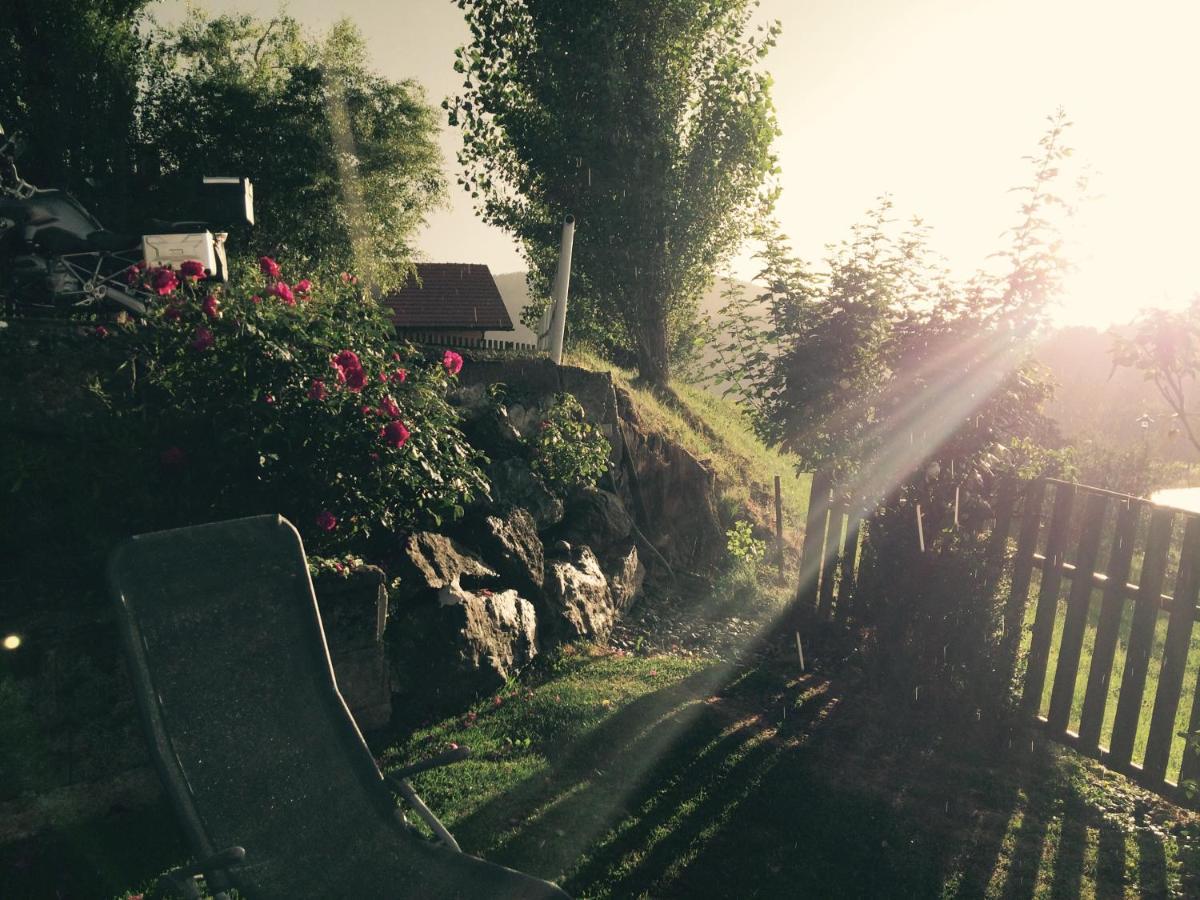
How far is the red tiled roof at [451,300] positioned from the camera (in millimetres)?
28266

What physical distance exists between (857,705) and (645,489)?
202 inches

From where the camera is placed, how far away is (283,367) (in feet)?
14.3

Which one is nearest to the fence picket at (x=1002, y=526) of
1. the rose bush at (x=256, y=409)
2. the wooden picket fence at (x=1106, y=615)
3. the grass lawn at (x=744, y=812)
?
the wooden picket fence at (x=1106, y=615)

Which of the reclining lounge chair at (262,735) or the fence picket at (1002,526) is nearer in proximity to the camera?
the reclining lounge chair at (262,735)

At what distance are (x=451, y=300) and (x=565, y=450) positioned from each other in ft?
73.6

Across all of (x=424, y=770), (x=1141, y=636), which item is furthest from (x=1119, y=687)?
(x=424, y=770)

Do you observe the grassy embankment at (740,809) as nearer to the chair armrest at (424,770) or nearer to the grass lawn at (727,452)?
the chair armrest at (424,770)

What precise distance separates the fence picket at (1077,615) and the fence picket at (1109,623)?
10 cm

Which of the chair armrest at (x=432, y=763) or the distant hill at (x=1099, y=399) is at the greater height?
the distant hill at (x=1099, y=399)

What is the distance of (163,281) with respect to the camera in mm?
4145

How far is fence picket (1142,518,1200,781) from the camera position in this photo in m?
4.71

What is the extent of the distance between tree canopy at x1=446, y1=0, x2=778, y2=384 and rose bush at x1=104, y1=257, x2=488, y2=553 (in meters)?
12.2

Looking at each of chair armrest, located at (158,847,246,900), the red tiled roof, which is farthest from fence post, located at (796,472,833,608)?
the red tiled roof

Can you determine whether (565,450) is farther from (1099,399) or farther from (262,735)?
(1099,399)
